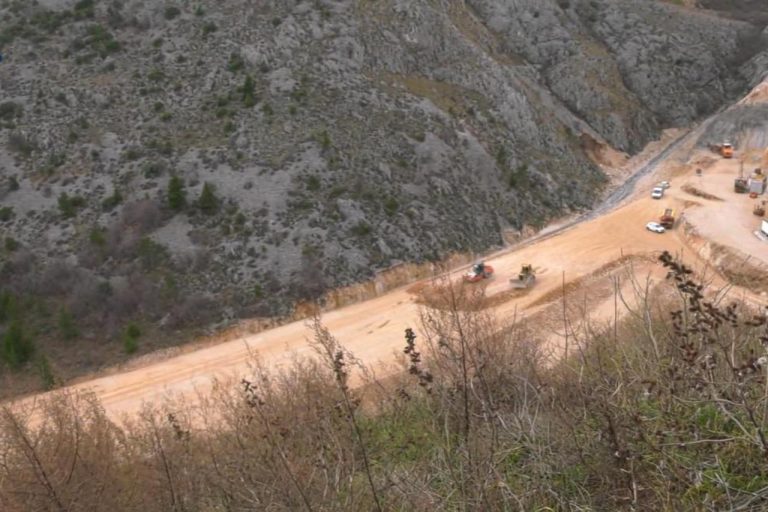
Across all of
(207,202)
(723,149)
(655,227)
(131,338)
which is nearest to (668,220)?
(655,227)

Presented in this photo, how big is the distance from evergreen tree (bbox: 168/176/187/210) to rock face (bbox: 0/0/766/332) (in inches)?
6.1

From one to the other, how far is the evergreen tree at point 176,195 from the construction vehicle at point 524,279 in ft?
81.0

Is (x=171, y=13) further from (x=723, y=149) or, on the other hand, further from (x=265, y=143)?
(x=723, y=149)

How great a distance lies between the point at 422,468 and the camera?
10039 millimetres

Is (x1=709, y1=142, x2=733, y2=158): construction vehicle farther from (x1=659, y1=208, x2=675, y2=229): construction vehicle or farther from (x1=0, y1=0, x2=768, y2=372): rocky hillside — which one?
(x1=659, y1=208, x2=675, y2=229): construction vehicle

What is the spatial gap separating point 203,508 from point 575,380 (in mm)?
7183

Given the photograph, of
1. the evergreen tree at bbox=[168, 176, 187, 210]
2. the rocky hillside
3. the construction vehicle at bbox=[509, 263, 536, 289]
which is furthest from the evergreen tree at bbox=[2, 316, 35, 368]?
the construction vehicle at bbox=[509, 263, 536, 289]

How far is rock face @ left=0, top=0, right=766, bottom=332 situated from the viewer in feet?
143

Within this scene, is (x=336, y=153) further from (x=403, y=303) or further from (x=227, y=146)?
(x=403, y=303)

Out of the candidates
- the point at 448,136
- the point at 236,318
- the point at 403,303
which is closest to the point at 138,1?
the point at 448,136

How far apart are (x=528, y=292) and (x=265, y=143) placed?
24.3 metres

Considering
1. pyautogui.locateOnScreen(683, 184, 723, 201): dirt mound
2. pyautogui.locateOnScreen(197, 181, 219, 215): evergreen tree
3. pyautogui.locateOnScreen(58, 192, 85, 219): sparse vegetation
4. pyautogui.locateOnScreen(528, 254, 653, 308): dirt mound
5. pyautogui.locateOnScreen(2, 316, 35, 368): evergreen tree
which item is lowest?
pyautogui.locateOnScreen(528, 254, 653, 308): dirt mound

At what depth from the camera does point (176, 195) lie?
45719 millimetres

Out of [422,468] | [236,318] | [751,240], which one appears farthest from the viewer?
[751,240]
